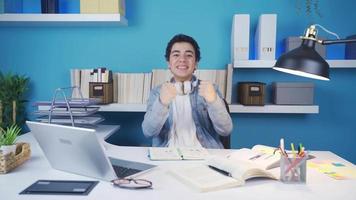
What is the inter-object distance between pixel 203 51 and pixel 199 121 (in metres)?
0.83

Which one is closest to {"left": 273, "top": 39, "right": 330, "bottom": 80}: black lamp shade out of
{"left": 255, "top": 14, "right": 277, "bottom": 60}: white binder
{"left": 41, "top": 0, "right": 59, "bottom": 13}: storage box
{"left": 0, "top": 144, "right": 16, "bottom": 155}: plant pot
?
{"left": 0, "top": 144, "right": 16, "bottom": 155}: plant pot

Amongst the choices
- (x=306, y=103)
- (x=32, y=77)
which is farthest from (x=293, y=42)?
(x=32, y=77)

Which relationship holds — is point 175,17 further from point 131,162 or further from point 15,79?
point 131,162

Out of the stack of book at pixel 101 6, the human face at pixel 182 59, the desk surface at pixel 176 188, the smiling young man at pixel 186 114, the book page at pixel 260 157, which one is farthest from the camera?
the stack of book at pixel 101 6

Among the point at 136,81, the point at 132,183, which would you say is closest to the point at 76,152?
the point at 132,183

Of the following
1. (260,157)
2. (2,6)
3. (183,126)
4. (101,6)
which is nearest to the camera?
(260,157)

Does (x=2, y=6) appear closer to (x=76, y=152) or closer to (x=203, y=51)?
(x=203, y=51)

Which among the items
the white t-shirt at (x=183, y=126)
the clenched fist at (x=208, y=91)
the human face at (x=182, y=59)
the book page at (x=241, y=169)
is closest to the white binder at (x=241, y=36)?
the human face at (x=182, y=59)

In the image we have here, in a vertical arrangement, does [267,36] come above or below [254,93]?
above

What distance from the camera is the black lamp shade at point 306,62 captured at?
3.92ft

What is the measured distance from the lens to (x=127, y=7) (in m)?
2.72

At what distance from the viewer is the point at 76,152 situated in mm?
1166

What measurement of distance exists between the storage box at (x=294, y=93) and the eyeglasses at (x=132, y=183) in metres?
1.68

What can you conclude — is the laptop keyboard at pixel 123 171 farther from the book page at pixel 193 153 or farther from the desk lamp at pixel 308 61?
the desk lamp at pixel 308 61
